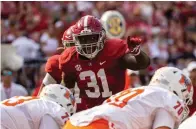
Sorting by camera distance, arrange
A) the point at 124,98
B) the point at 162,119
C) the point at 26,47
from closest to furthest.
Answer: the point at 162,119 → the point at 124,98 → the point at 26,47

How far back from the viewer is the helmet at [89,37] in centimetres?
536

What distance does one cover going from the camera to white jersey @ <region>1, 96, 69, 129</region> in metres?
4.37

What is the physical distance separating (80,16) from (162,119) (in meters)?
8.41

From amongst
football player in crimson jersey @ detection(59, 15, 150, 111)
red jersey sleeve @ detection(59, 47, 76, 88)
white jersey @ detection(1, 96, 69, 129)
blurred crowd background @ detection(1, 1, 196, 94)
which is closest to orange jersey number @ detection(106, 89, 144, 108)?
white jersey @ detection(1, 96, 69, 129)

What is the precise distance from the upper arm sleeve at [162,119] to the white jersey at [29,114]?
2.17 feet

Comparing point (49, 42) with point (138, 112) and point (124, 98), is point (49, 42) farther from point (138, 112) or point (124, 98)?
point (138, 112)

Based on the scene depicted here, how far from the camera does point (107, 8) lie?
12.4 meters

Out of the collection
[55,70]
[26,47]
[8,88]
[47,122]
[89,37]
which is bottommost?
[8,88]

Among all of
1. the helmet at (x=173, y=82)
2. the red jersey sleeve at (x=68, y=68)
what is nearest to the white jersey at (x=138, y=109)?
the helmet at (x=173, y=82)

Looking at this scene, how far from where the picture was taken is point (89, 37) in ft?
17.7

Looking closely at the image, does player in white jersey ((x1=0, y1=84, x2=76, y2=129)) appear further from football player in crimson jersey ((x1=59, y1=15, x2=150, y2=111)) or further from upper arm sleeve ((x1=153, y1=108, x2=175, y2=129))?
football player in crimson jersey ((x1=59, y1=15, x2=150, y2=111))

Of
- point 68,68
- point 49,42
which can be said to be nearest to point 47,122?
point 68,68

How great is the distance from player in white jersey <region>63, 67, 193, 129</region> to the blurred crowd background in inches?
224

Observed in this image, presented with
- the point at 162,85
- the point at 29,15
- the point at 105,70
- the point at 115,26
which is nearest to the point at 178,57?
the point at 29,15
